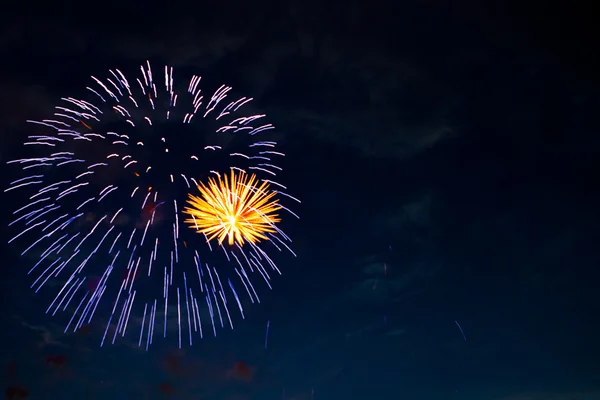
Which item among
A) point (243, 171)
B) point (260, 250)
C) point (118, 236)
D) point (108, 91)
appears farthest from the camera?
point (260, 250)

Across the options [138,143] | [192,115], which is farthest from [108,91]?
[192,115]

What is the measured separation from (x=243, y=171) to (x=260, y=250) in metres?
4.78

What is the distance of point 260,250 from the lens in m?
7.61

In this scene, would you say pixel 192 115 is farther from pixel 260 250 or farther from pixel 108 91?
pixel 260 250

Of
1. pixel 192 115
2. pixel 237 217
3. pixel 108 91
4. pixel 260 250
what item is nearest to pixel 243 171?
pixel 237 217

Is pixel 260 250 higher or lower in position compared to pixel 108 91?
lower

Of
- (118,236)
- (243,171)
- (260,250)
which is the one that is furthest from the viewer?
(260,250)

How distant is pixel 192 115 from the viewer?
20.6ft

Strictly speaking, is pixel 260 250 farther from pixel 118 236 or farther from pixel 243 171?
pixel 118 236

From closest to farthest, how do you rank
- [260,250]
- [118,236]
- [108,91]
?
1. [108,91]
2. [118,236]
3. [260,250]

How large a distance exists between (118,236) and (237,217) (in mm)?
6081

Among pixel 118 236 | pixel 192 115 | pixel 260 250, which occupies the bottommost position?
pixel 260 250

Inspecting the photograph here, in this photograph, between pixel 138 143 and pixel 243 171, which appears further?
pixel 243 171

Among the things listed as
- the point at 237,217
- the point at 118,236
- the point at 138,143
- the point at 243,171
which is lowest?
the point at 237,217
